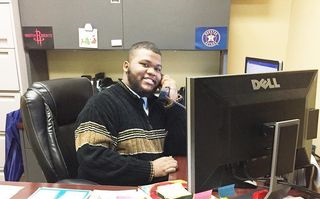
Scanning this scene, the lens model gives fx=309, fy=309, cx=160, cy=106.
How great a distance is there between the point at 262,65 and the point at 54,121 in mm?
1253

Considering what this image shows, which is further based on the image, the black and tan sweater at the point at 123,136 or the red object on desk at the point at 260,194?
the black and tan sweater at the point at 123,136

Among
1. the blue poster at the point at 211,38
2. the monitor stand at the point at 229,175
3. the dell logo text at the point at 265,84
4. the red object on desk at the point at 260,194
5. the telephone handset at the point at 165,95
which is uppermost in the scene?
the blue poster at the point at 211,38

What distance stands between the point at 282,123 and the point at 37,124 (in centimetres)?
110

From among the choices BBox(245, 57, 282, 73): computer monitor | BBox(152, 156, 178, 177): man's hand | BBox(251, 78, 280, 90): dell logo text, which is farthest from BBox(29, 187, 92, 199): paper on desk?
BBox(245, 57, 282, 73): computer monitor

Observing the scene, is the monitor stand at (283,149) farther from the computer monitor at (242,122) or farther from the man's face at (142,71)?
the man's face at (142,71)

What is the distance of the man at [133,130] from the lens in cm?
141

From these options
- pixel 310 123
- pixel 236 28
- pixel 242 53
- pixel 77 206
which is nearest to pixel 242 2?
pixel 236 28

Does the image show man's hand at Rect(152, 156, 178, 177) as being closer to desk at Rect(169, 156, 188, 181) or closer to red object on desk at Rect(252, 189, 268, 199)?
desk at Rect(169, 156, 188, 181)

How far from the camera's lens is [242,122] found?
92 centimetres

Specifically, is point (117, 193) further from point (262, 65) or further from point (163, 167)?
point (262, 65)

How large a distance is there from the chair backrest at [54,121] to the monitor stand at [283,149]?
0.98 metres

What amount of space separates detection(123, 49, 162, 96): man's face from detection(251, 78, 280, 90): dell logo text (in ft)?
2.58

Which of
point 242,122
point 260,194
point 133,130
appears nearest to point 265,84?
point 242,122

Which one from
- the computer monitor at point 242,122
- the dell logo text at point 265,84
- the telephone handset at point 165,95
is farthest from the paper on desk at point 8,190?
the dell logo text at point 265,84
